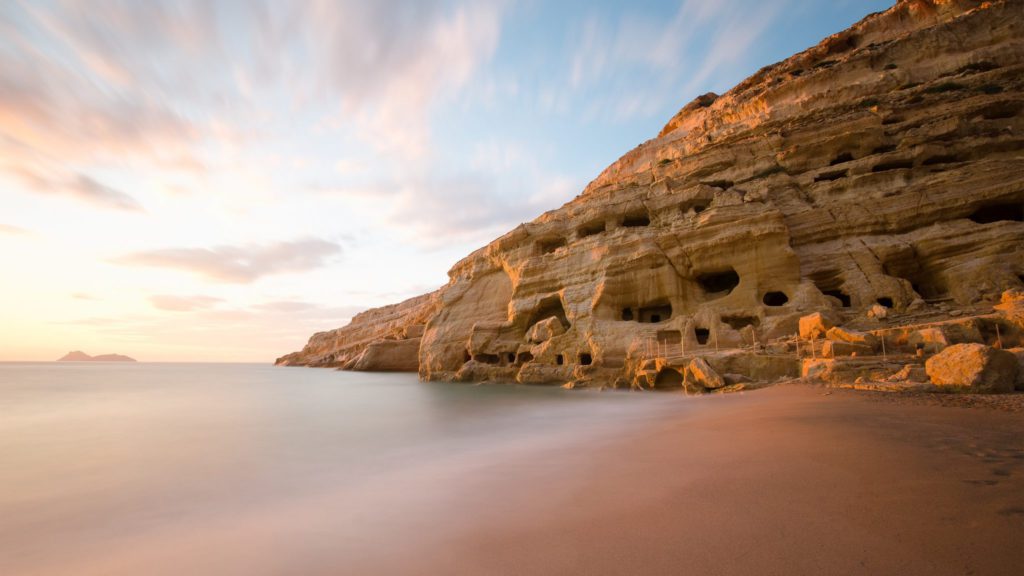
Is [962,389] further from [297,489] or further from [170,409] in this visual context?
[170,409]

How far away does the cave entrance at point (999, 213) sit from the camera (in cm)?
1605

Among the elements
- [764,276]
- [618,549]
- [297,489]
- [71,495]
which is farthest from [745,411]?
[764,276]

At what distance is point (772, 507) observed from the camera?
9.91 ft

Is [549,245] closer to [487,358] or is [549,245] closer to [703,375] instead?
[487,358]

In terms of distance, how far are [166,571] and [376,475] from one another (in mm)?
2886

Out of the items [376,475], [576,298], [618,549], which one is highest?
[576,298]

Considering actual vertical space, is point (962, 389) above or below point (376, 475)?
above

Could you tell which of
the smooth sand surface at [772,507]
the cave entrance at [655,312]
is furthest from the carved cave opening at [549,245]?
the smooth sand surface at [772,507]

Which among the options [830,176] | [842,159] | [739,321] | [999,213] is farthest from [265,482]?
[842,159]

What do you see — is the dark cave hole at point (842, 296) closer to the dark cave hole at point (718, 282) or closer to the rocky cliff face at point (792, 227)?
the rocky cliff face at point (792, 227)

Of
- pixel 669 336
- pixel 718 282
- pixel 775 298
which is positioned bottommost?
pixel 669 336

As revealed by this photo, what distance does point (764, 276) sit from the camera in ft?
56.2

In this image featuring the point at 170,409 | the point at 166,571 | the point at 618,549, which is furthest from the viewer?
the point at 170,409

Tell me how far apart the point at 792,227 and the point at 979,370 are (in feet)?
42.2
